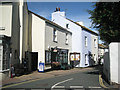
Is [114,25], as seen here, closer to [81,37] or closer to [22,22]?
[22,22]

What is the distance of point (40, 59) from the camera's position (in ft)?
59.4

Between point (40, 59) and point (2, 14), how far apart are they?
671cm

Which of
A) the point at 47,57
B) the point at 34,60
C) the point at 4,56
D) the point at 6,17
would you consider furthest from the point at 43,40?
the point at 4,56

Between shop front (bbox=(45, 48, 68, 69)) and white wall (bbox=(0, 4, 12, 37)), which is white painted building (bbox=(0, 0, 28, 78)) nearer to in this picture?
white wall (bbox=(0, 4, 12, 37))

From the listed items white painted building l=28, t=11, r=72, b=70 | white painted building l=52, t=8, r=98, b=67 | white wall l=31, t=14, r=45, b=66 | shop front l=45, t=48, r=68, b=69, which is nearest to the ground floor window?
white painted building l=28, t=11, r=72, b=70

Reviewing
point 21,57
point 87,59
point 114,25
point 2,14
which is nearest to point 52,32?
point 21,57

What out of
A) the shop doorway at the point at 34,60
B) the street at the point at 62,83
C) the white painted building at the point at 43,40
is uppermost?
the white painted building at the point at 43,40

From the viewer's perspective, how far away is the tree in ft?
39.1

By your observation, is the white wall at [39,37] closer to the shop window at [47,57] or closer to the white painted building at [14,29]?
the shop window at [47,57]

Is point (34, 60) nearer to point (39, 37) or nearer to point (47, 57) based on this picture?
point (47, 57)

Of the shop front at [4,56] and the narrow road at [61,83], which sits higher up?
the shop front at [4,56]

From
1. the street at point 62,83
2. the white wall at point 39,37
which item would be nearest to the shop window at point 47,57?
the white wall at point 39,37

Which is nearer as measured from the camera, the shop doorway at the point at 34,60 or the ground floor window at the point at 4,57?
the ground floor window at the point at 4,57

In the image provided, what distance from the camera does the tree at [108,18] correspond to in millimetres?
11922
